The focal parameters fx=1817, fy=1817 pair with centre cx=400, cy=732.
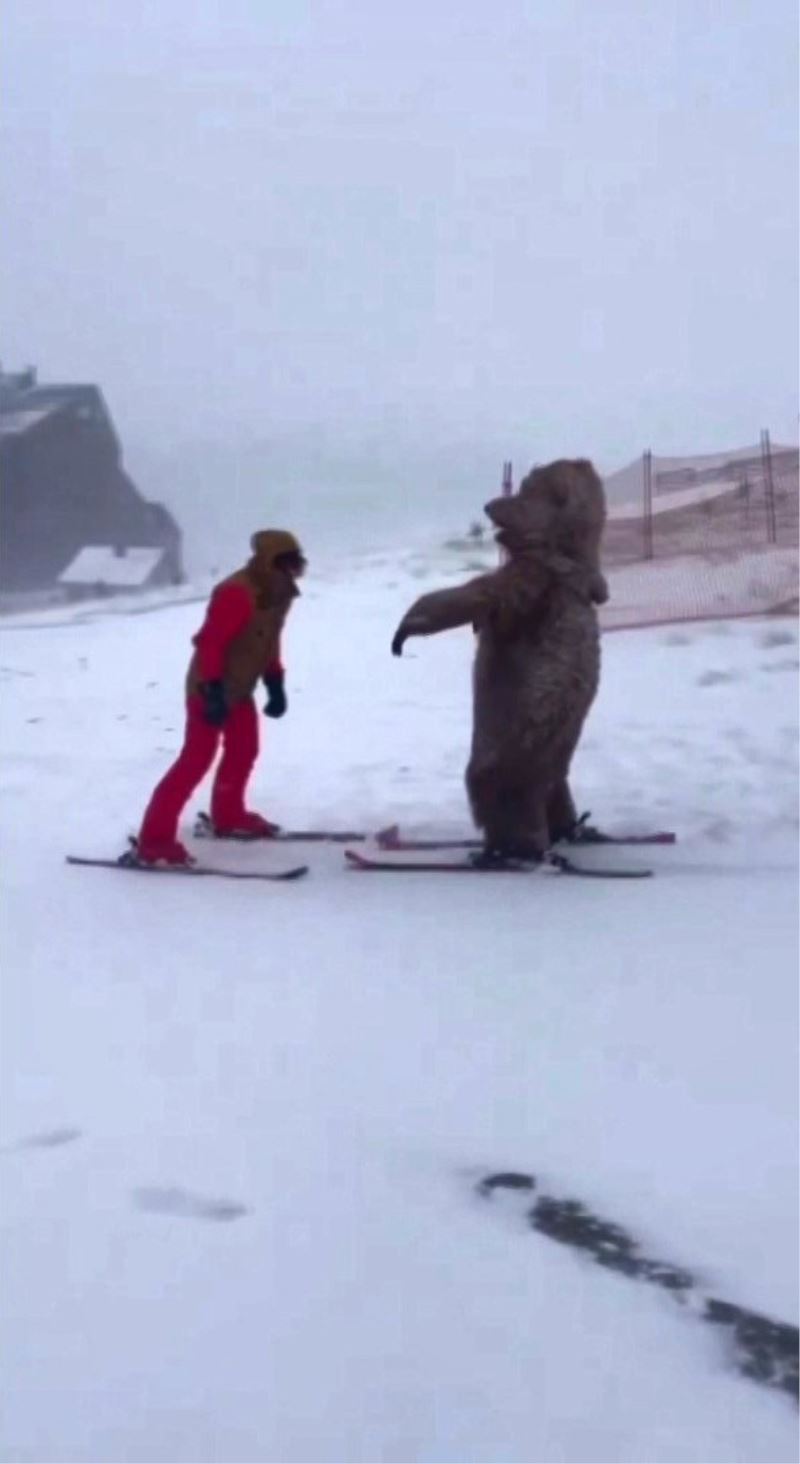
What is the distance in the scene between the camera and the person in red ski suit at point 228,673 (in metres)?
6.11

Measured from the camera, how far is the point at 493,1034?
12.7ft

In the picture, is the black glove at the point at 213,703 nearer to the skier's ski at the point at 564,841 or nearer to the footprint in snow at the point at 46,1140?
the skier's ski at the point at 564,841

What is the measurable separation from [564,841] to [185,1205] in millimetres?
3635

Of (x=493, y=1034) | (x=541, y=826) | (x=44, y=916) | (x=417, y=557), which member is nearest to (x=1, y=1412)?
(x=493, y=1034)

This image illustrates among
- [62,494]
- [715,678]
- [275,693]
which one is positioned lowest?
[715,678]

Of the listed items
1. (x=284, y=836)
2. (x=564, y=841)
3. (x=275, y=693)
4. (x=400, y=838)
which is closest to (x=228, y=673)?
(x=275, y=693)

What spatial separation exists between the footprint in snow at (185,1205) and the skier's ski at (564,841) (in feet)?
10.9

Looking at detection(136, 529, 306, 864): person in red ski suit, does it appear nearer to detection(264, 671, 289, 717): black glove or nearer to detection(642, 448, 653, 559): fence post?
detection(264, 671, 289, 717): black glove

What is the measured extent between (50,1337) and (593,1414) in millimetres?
771

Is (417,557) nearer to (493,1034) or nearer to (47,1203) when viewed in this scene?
(493,1034)

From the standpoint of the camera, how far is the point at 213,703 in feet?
20.4

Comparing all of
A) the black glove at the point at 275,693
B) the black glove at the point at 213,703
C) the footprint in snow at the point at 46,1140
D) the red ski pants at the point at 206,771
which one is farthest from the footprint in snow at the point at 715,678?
the footprint in snow at the point at 46,1140

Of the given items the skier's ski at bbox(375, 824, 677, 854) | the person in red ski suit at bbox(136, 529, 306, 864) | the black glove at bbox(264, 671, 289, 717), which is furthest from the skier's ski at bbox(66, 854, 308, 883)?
the black glove at bbox(264, 671, 289, 717)

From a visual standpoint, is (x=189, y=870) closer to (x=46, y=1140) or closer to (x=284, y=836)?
(x=284, y=836)
